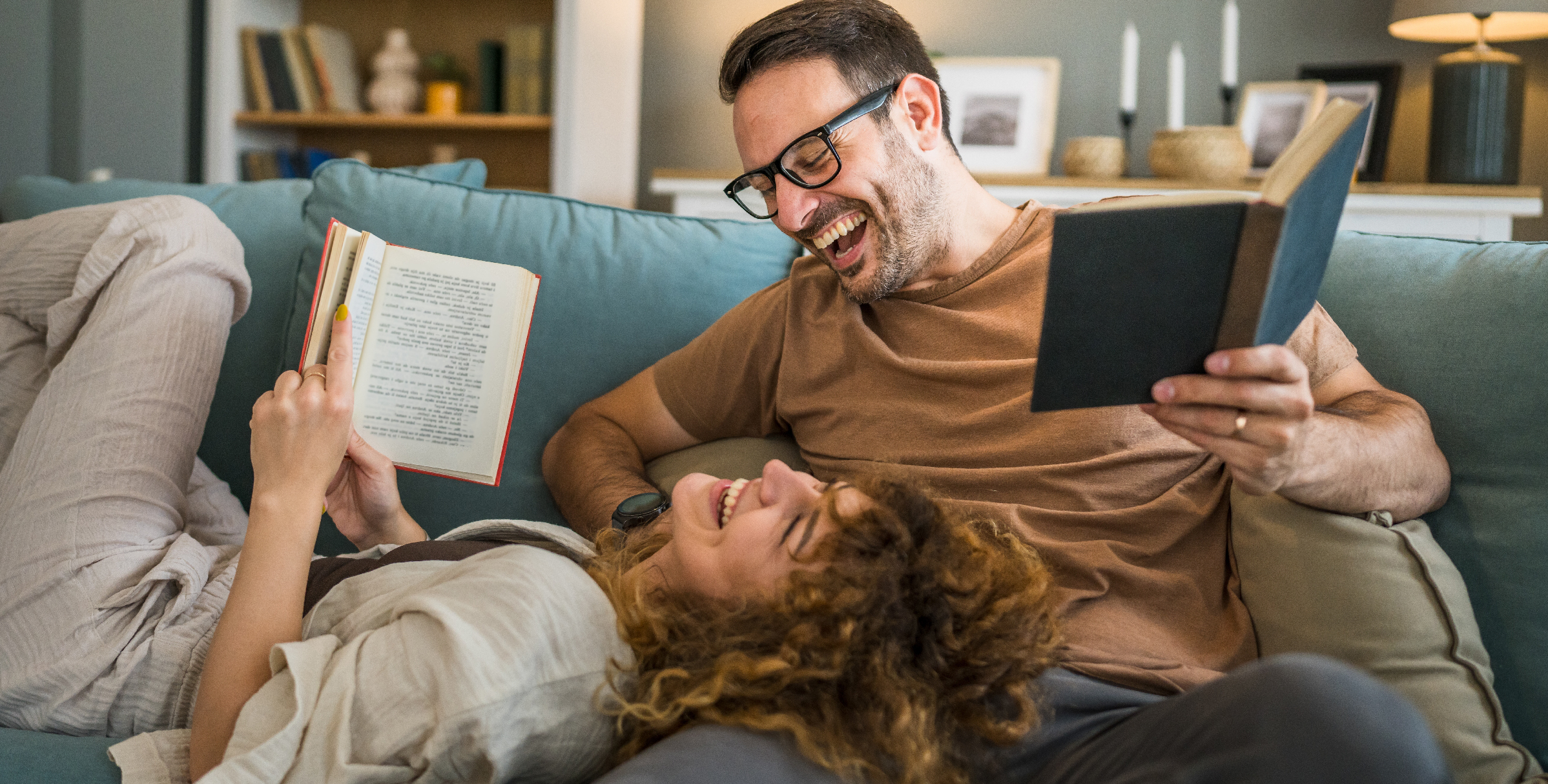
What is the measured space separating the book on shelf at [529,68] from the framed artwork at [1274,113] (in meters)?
1.96

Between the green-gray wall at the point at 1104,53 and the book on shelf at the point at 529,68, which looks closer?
the green-gray wall at the point at 1104,53

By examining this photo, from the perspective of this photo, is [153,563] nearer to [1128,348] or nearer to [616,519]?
[616,519]

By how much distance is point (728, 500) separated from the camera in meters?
1.09

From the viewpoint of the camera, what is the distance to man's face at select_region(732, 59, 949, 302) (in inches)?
52.5

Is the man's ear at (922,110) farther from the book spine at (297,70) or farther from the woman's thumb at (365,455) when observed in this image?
the book spine at (297,70)

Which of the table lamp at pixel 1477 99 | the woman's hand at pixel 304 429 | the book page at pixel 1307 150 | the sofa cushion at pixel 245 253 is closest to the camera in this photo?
the book page at pixel 1307 150

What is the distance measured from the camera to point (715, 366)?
1.45 m

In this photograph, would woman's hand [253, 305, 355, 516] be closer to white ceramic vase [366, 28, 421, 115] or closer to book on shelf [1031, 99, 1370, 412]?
book on shelf [1031, 99, 1370, 412]

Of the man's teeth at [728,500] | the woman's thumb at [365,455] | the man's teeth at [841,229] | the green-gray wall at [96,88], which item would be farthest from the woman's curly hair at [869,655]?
the green-gray wall at [96,88]

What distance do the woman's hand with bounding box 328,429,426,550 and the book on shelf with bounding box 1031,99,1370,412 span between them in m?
0.77

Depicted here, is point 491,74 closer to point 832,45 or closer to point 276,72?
point 276,72

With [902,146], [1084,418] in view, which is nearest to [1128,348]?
[1084,418]

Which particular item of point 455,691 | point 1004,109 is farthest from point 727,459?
point 1004,109

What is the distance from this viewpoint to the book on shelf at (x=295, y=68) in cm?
308
